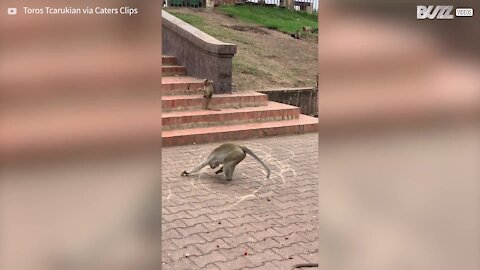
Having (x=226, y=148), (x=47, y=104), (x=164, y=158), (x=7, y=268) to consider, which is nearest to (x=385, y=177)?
(x=47, y=104)

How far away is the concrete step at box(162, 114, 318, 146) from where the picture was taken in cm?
698

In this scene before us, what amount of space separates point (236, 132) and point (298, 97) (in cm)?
225

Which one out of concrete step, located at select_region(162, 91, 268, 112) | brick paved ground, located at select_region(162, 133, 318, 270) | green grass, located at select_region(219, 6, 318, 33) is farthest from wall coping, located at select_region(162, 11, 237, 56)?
green grass, located at select_region(219, 6, 318, 33)

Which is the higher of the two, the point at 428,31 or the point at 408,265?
the point at 428,31

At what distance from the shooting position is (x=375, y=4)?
1772 mm

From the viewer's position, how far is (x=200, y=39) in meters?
8.61

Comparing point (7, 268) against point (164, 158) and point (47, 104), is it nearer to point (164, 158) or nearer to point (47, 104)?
point (47, 104)

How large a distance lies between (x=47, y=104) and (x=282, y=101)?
759cm
